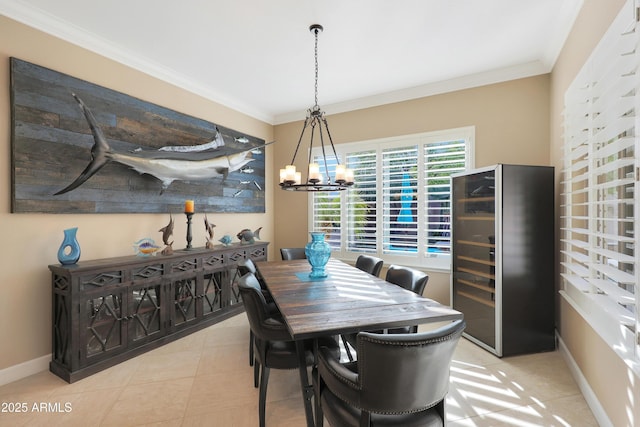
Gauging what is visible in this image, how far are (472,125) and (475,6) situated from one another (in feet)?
4.97

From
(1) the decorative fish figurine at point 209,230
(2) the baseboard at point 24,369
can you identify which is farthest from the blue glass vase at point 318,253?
(2) the baseboard at point 24,369

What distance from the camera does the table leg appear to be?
1.66 m

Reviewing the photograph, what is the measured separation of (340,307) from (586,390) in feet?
6.35

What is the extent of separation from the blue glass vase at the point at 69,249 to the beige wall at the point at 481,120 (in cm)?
342

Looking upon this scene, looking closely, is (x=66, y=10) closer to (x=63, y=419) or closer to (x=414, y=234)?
(x=63, y=419)

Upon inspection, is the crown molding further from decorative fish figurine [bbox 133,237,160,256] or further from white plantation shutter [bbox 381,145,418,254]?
white plantation shutter [bbox 381,145,418,254]

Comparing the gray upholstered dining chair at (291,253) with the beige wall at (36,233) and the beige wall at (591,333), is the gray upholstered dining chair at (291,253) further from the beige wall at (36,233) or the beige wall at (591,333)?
the beige wall at (591,333)

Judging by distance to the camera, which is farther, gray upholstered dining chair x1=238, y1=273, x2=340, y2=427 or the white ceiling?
the white ceiling

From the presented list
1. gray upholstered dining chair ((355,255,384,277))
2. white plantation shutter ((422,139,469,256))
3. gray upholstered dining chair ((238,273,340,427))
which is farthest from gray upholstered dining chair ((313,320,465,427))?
white plantation shutter ((422,139,469,256))

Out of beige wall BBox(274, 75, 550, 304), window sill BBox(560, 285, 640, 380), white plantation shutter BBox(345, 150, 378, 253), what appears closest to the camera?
window sill BBox(560, 285, 640, 380)

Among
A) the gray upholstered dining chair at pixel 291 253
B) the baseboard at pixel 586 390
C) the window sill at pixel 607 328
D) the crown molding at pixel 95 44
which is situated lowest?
the baseboard at pixel 586 390

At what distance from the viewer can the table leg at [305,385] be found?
5.45 ft

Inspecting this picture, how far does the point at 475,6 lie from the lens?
7.77ft

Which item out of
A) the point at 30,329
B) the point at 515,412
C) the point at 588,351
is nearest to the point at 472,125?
the point at 588,351
